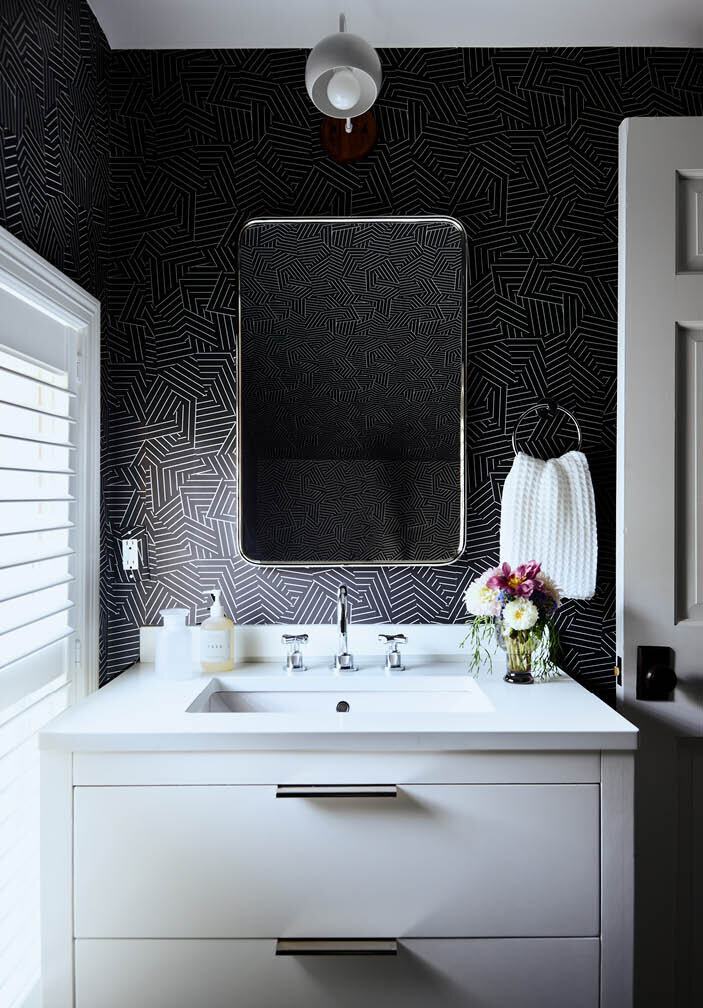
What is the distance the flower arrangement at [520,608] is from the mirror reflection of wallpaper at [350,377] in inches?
10.0

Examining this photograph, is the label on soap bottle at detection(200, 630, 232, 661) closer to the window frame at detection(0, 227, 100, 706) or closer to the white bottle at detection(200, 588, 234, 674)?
the white bottle at detection(200, 588, 234, 674)

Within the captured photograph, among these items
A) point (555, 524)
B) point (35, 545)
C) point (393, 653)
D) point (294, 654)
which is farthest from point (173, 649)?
point (555, 524)

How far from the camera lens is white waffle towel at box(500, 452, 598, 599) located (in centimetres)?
169

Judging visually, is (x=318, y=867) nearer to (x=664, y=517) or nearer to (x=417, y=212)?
(x=664, y=517)

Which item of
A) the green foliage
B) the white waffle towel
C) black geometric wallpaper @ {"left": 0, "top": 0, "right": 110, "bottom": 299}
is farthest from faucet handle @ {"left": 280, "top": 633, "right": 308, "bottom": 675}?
black geometric wallpaper @ {"left": 0, "top": 0, "right": 110, "bottom": 299}

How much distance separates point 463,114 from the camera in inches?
72.5

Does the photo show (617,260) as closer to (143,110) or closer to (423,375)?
(423,375)

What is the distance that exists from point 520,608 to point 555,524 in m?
0.26

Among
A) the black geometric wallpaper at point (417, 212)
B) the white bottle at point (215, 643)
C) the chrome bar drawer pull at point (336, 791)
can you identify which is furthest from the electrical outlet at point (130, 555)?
the chrome bar drawer pull at point (336, 791)

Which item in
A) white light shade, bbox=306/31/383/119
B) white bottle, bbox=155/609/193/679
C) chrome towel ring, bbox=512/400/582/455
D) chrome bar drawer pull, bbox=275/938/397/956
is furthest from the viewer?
Answer: chrome towel ring, bbox=512/400/582/455

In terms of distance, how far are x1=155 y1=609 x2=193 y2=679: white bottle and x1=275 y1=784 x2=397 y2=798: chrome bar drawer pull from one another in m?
0.49

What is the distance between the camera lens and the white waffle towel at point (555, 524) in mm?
1694

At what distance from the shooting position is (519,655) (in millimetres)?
1611

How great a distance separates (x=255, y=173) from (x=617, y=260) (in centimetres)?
97
